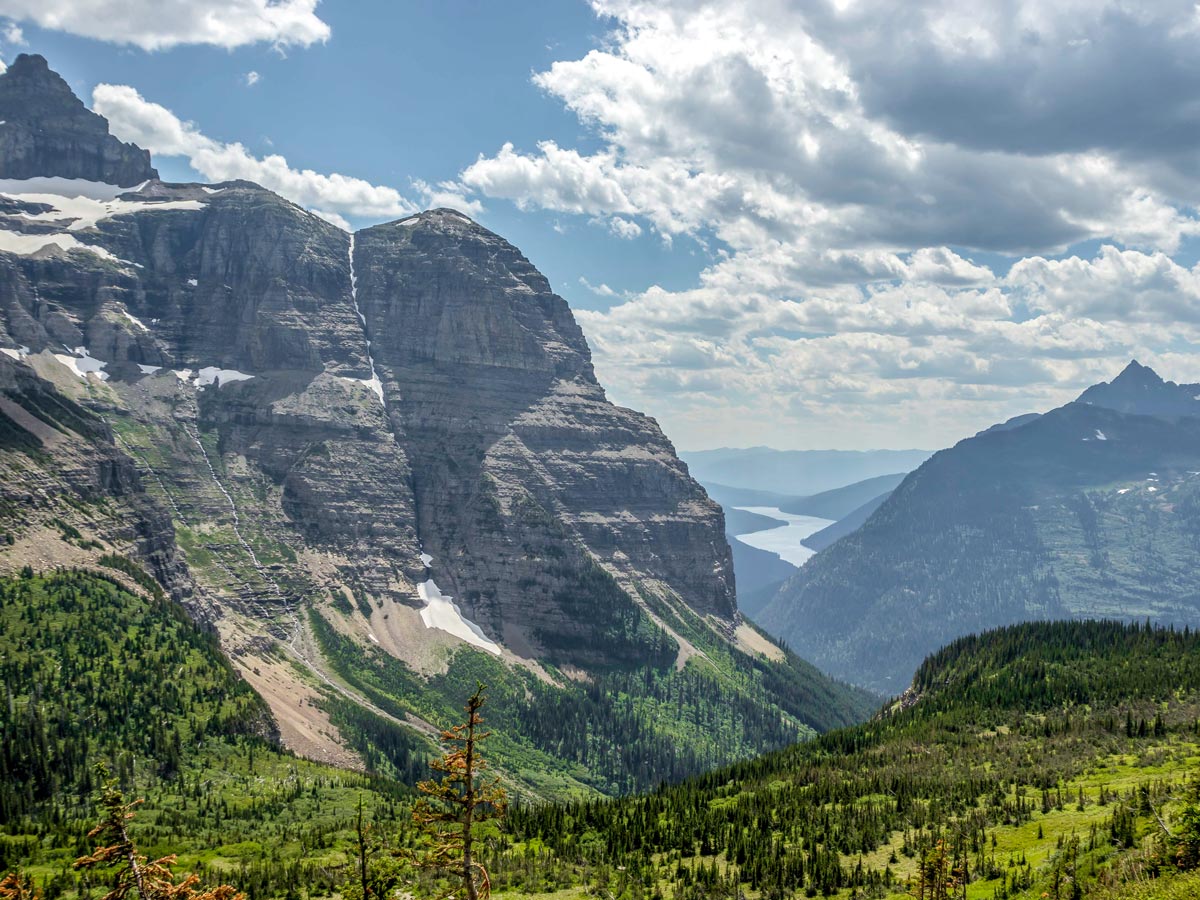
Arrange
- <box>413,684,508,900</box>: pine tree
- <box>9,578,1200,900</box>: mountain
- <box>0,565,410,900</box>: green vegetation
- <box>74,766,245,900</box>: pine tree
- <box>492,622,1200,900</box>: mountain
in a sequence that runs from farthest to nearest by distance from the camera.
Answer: <box>0,565,410,900</box>: green vegetation < <box>9,578,1200,900</box>: mountain < <box>492,622,1200,900</box>: mountain < <box>413,684,508,900</box>: pine tree < <box>74,766,245,900</box>: pine tree

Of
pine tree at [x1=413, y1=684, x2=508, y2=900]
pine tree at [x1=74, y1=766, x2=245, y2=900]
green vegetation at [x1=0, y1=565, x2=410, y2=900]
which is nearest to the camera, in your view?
pine tree at [x1=74, y1=766, x2=245, y2=900]

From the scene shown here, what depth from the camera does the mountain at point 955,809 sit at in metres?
69.1

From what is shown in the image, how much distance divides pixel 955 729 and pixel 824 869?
230 feet

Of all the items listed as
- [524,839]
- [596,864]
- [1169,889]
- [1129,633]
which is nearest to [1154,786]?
[1169,889]

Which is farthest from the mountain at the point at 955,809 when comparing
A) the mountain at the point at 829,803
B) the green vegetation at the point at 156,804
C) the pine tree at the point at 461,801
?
the green vegetation at the point at 156,804

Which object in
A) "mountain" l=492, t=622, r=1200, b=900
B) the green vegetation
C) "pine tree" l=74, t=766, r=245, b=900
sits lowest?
the green vegetation

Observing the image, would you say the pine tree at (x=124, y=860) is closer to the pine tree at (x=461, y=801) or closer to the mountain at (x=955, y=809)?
the pine tree at (x=461, y=801)

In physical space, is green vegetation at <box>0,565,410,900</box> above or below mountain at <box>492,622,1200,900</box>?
below

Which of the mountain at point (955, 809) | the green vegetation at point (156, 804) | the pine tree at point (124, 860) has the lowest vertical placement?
the green vegetation at point (156, 804)

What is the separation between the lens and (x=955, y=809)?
98625 millimetres

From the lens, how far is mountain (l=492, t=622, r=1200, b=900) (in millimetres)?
69062

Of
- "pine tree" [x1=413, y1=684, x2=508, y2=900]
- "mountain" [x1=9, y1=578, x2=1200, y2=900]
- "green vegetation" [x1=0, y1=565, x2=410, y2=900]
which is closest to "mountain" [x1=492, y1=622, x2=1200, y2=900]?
"mountain" [x1=9, y1=578, x2=1200, y2=900]

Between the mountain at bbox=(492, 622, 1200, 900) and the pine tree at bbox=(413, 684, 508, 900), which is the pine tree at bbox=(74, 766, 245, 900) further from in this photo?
the mountain at bbox=(492, 622, 1200, 900)

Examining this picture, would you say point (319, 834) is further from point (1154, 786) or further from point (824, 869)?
point (1154, 786)
